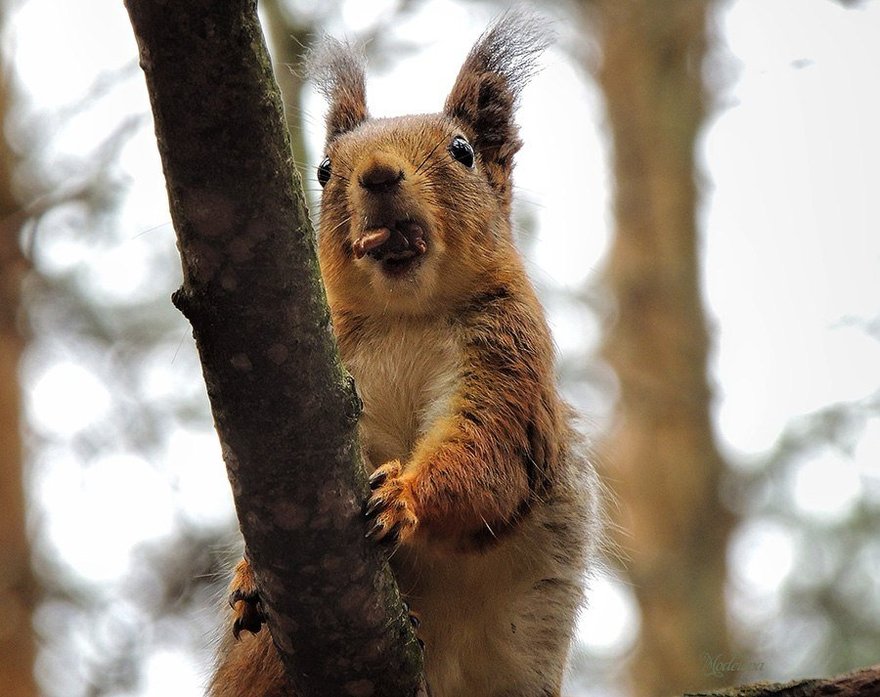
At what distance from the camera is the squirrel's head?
382cm

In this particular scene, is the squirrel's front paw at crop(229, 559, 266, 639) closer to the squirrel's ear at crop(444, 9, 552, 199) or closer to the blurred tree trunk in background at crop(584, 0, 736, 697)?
the squirrel's ear at crop(444, 9, 552, 199)

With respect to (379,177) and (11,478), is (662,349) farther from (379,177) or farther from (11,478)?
(379,177)

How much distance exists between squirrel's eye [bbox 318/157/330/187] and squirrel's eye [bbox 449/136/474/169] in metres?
0.46

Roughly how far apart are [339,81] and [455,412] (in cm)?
187

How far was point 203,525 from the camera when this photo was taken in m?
7.71

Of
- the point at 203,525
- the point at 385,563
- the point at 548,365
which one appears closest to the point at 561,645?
the point at 548,365

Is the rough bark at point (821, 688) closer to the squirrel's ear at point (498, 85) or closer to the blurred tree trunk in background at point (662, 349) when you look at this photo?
the squirrel's ear at point (498, 85)

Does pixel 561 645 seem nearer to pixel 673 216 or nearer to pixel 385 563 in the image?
pixel 385 563

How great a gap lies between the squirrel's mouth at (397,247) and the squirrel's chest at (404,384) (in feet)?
0.84

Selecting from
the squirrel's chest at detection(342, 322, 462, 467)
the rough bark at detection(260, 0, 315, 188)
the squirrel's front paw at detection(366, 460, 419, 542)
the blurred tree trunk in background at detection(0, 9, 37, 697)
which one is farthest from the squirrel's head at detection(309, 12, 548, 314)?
the blurred tree trunk in background at detection(0, 9, 37, 697)

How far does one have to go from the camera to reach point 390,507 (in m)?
3.04

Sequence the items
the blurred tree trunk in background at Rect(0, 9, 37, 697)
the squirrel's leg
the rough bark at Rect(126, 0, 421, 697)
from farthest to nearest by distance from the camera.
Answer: the blurred tree trunk in background at Rect(0, 9, 37, 697) < the squirrel's leg < the rough bark at Rect(126, 0, 421, 697)

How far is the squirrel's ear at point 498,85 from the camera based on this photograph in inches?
183

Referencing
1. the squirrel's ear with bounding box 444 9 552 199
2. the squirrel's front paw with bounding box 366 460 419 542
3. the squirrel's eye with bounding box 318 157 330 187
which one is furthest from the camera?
the squirrel's ear with bounding box 444 9 552 199
